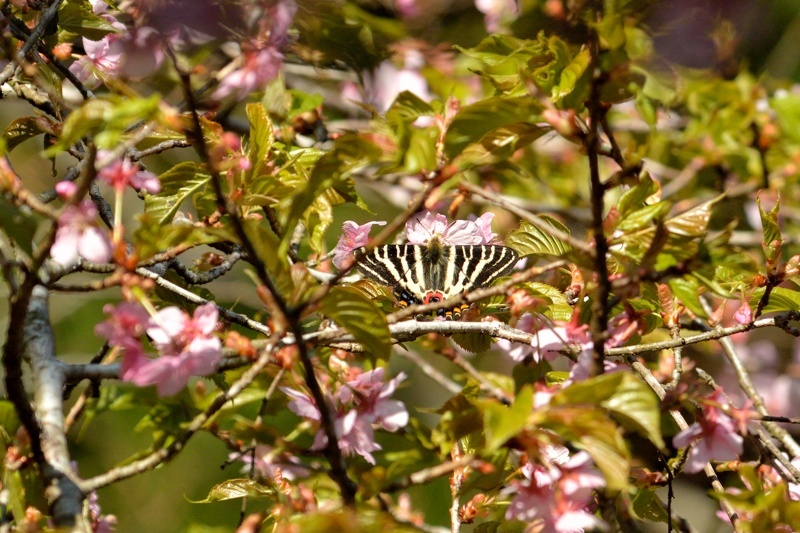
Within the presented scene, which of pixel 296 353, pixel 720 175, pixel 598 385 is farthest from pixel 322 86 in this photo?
pixel 598 385

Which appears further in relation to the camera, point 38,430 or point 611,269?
point 611,269

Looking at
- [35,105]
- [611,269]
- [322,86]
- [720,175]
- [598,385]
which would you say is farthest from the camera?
[322,86]

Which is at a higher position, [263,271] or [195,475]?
[263,271]

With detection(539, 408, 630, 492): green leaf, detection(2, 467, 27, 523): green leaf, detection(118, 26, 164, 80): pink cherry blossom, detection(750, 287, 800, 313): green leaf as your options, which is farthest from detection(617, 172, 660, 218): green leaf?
detection(2, 467, 27, 523): green leaf

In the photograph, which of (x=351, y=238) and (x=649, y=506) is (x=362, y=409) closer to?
(x=351, y=238)

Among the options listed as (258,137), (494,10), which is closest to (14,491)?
(258,137)

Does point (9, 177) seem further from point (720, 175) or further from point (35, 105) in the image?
point (720, 175)

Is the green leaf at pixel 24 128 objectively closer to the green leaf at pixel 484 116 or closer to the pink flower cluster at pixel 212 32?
the pink flower cluster at pixel 212 32

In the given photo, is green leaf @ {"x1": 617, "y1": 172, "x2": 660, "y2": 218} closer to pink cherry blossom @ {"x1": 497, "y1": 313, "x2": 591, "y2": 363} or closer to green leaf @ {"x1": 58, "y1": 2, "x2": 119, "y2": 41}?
pink cherry blossom @ {"x1": 497, "y1": 313, "x2": 591, "y2": 363}
